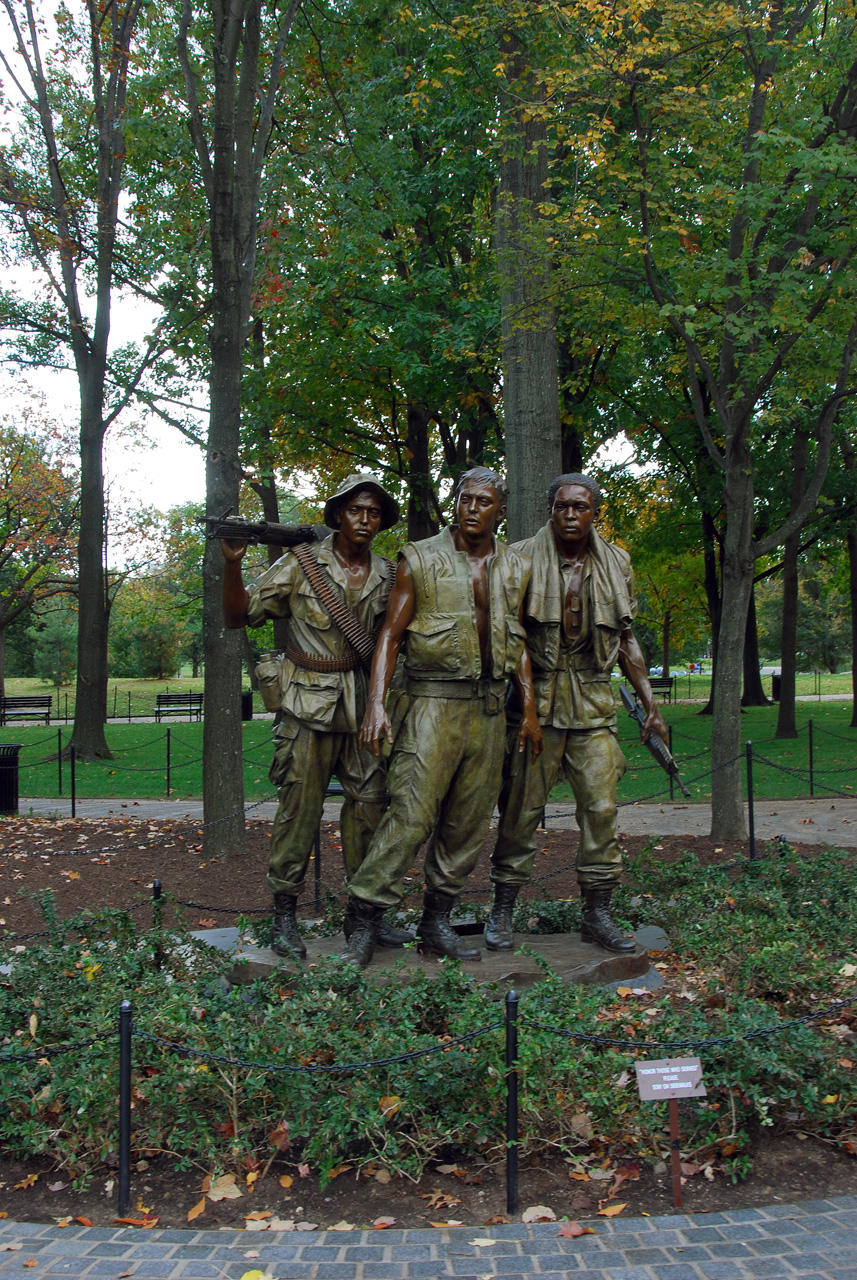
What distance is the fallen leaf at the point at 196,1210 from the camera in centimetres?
363

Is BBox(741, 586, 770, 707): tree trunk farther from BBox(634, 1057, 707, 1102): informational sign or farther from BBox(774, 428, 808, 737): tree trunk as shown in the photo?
BBox(634, 1057, 707, 1102): informational sign

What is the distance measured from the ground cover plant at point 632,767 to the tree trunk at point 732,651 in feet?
5.49

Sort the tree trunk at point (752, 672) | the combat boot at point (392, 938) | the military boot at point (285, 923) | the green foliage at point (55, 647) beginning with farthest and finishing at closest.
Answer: the green foliage at point (55, 647) < the tree trunk at point (752, 672) < the combat boot at point (392, 938) < the military boot at point (285, 923)

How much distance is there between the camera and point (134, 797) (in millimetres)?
14930

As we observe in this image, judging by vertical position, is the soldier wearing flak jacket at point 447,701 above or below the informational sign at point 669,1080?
above

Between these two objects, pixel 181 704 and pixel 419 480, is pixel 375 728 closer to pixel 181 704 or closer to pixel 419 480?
pixel 419 480

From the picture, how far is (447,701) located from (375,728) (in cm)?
40

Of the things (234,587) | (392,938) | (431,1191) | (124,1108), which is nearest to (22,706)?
(392,938)

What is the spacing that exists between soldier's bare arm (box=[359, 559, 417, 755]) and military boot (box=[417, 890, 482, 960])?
0.94 metres

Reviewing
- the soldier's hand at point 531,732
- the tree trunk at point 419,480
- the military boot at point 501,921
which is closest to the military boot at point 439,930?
the military boot at point 501,921

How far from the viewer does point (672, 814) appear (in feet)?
42.1

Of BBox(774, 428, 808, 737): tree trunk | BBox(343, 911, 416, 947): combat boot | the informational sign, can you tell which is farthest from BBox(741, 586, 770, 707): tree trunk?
the informational sign

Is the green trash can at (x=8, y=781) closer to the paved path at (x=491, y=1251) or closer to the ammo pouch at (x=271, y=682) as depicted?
the ammo pouch at (x=271, y=682)

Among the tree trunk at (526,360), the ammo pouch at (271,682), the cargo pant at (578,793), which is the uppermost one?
the tree trunk at (526,360)
